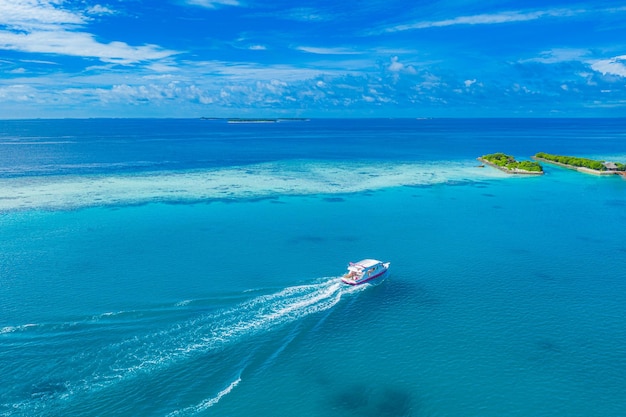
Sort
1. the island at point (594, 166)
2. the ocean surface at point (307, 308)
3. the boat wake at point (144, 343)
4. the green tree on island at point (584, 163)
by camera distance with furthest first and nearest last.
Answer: the green tree on island at point (584, 163)
the island at point (594, 166)
the ocean surface at point (307, 308)
the boat wake at point (144, 343)

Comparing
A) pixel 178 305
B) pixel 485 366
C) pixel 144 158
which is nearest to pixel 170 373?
pixel 178 305

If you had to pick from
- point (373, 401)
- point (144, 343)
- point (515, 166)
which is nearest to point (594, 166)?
point (515, 166)

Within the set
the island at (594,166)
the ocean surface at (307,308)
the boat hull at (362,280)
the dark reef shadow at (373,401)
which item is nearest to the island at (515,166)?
the island at (594,166)

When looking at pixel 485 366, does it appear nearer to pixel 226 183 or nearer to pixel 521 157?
pixel 226 183

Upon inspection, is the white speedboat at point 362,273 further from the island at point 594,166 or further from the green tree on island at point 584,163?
the green tree on island at point 584,163

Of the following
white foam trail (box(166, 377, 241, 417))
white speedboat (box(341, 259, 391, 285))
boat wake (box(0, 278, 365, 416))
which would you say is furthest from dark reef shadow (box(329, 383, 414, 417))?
white speedboat (box(341, 259, 391, 285))
